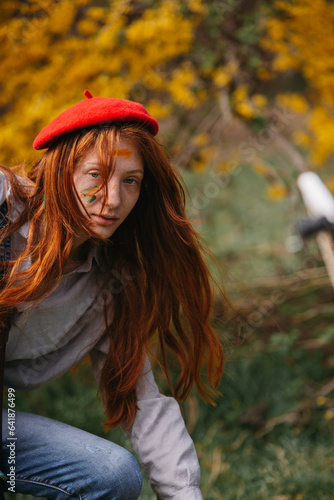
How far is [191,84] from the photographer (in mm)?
3447

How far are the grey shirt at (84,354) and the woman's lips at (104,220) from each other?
0.18 meters

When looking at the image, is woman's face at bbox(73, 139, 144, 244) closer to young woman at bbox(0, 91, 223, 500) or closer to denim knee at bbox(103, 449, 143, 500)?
young woman at bbox(0, 91, 223, 500)

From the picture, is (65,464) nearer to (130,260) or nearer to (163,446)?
(163,446)

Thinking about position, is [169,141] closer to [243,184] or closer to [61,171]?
[61,171]

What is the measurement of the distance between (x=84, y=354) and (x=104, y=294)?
0.62 ft

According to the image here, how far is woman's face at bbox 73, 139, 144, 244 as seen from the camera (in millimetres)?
1387

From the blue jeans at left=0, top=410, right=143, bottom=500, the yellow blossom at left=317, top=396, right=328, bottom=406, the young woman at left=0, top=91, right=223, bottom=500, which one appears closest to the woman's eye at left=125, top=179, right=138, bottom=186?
the young woman at left=0, top=91, right=223, bottom=500

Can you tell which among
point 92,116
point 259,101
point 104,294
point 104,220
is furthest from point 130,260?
point 259,101

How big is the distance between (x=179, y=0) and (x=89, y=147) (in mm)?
2049

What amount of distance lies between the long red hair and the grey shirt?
0.04m

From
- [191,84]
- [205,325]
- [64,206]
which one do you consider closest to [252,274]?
[191,84]

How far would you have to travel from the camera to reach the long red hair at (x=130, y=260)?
1.39 metres

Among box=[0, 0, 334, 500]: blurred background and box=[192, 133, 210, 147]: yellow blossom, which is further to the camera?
box=[192, 133, 210, 147]: yellow blossom

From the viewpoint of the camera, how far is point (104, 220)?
4.66ft
